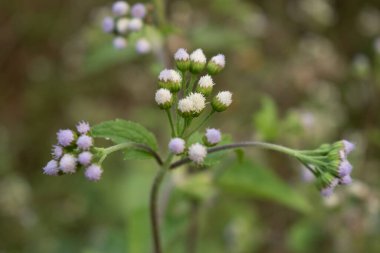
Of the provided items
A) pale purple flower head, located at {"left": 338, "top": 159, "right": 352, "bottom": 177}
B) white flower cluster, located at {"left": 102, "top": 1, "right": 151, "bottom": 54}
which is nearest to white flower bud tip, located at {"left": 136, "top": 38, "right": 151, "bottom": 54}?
white flower cluster, located at {"left": 102, "top": 1, "right": 151, "bottom": 54}

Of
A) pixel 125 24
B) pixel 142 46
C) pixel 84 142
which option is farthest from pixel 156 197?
pixel 125 24

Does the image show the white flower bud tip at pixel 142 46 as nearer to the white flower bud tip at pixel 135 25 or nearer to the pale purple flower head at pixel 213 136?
the white flower bud tip at pixel 135 25

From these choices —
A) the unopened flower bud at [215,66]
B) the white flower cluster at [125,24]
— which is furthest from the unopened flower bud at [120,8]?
the unopened flower bud at [215,66]

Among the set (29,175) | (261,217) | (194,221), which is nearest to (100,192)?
(29,175)

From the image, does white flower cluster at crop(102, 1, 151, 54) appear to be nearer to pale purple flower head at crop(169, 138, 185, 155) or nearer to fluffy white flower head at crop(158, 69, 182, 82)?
fluffy white flower head at crop(158, 69, 182, 82)

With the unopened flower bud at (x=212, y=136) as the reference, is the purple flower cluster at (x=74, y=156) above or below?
above

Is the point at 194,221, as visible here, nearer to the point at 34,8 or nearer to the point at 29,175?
the point at 29,175
